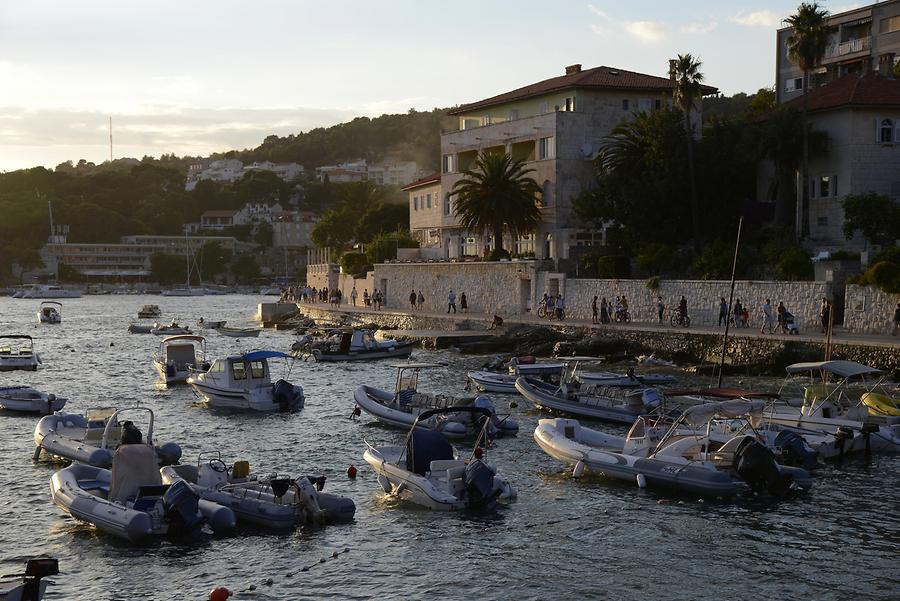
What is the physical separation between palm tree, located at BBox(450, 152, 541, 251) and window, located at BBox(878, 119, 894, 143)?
72.2 feet

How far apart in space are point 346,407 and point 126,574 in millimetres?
19931

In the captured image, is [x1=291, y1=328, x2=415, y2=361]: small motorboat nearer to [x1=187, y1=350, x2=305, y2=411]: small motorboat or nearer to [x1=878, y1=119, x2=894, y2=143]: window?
[x1=187, y1=350, x2=305, y2=411]: small motorboat

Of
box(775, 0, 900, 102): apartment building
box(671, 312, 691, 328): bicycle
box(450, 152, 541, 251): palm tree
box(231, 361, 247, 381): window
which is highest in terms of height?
box(775, 0, 900, 102): apartment building

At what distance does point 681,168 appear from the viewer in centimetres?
5975

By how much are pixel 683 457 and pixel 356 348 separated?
3187 centimetres

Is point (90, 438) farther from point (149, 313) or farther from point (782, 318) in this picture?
point (149, 313)

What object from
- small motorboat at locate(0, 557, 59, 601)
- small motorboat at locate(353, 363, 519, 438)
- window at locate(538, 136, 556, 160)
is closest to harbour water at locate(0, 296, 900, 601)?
small motorboat at locate(353, 363, 519, 438)

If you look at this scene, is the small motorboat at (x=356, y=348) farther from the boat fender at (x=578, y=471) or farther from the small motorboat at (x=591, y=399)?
the boat fender at (x=578, y=471)

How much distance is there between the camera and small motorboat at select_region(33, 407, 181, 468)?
26391 mm

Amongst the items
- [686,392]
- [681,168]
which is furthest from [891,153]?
[686,392]

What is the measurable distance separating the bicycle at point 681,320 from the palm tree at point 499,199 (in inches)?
746

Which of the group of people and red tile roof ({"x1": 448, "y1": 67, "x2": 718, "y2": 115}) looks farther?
red tile roof ({"x1": 448, "y1": 67, "x2": 718, "y2": 115})

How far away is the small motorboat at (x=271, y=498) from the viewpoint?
21.4m

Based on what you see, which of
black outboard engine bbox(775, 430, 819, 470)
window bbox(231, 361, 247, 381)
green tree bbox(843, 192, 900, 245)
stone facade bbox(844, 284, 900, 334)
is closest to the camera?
black outboard engine bbox(775, 430, 819, 470)
